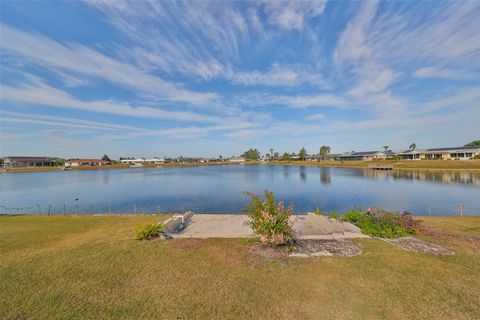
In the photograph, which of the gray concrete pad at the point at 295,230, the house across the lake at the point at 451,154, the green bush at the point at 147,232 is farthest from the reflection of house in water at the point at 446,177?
the green bush at the point at 147,232

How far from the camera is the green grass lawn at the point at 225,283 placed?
17.3 feet

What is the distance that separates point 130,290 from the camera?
20.3ft

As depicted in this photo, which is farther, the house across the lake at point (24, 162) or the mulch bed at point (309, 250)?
the house across the lake at point (24, 162)

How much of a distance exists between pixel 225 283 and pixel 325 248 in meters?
4.63

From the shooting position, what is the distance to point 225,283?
256 inches

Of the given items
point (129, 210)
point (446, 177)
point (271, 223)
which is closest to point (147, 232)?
point (271, 223)

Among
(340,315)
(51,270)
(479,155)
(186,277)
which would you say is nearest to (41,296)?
(51,270)

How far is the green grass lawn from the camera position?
17.3 feet

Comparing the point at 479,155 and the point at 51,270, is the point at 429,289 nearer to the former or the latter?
the point at 51,270

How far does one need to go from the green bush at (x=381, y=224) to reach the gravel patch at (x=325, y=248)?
2198 mm

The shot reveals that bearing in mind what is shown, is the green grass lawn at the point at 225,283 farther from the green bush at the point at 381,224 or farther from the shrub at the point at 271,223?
the green bush at the point at 381,224

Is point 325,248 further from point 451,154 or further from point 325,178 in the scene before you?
point 451,154

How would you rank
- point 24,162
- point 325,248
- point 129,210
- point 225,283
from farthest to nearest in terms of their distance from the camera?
point 24,162 < point 129,210 < point 325,248 < point 225,283

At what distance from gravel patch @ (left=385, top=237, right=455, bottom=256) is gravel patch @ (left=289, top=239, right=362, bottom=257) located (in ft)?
6.63
